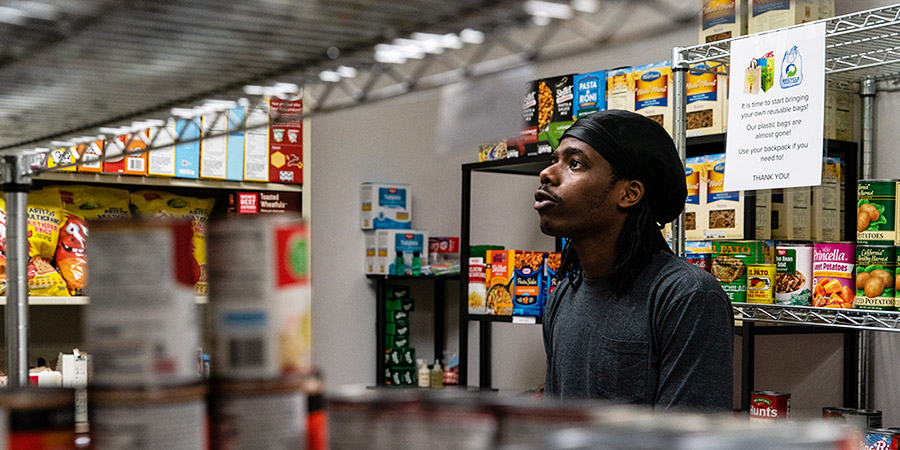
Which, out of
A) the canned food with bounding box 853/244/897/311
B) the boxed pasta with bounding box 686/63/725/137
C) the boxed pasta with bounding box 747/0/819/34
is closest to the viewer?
the canned food with bounding box 853/244/897/311

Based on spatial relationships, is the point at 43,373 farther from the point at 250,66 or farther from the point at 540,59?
the point at 540,59

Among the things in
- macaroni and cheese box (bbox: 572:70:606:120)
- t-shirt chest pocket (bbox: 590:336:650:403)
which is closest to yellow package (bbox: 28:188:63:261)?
macaroni and cheese box (bbox: 572:70:606:120)

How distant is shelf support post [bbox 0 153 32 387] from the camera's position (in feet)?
4.24

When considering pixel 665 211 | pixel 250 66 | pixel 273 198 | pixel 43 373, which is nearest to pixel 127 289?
pixel 250 66

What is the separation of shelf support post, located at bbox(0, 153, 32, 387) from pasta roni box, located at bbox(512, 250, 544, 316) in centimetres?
273

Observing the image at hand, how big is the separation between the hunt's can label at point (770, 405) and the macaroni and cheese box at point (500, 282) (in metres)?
1.25

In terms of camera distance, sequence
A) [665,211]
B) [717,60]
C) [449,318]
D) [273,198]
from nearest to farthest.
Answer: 1. [665,211]
2. [717,60]
3. [273,198]
4. [449,318]

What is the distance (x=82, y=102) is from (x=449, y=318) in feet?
15.9

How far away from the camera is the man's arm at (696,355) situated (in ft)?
6.57

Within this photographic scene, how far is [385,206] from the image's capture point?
18.2 ft

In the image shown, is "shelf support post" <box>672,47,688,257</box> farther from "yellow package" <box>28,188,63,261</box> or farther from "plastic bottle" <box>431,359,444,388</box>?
"plastic bottle" <box>431,359,444,388</box>

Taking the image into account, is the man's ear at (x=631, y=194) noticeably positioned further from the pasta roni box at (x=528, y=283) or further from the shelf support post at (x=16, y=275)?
the pasta roni box at (x=528, y=283)

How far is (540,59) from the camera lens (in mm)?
729

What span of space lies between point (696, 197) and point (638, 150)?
3.19ft
